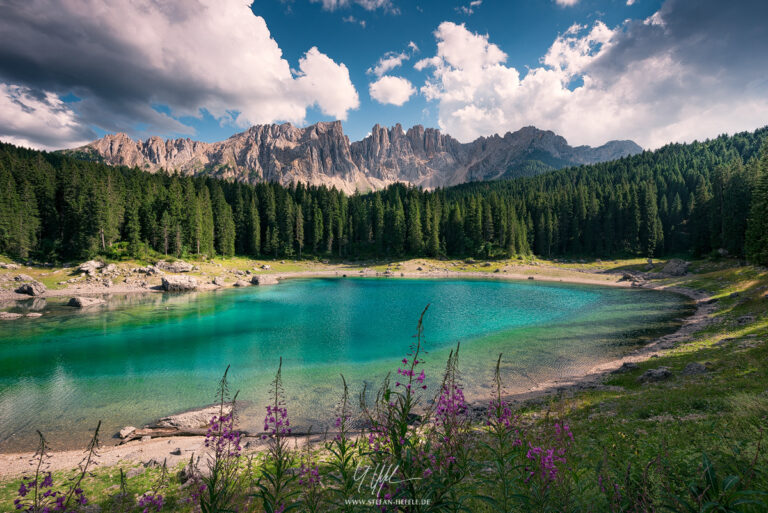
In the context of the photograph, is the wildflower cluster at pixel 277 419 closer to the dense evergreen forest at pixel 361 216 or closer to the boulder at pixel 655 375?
the boulder at pixel 655 375

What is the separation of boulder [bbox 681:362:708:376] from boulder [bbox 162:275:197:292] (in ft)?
229

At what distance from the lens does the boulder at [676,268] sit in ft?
218

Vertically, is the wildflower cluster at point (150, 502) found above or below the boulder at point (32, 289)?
below

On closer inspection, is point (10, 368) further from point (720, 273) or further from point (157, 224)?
point (720, 273)

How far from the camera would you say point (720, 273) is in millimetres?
55188

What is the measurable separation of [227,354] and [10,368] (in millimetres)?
14422

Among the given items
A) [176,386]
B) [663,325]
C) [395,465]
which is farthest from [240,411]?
[663,325]

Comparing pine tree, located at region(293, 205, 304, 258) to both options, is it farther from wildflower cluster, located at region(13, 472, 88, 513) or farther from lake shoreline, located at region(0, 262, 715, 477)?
wildflower cluster, located at region(13, 472, 88, 513)

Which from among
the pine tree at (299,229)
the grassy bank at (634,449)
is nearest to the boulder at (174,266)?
the pine tree at (299,229)

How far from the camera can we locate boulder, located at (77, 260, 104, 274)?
57.8m

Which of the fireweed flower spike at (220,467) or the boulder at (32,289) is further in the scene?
the boulder at (32,289)

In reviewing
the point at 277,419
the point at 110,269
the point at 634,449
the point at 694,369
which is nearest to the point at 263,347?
the point at 277,419

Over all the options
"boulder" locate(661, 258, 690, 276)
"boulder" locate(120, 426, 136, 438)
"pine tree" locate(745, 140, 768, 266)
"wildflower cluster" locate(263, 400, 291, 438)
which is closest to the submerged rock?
"wildflower cluster" locate(263, 400, 291, 438)

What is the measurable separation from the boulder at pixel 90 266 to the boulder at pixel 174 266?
9.27m
